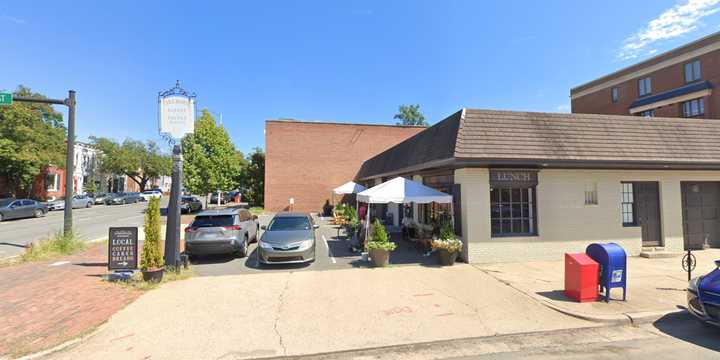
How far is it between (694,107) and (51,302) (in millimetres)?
42356

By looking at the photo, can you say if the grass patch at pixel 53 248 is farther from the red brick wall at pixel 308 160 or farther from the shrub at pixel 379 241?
the red brick wall at pixel 308 160

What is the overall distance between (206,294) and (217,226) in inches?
133

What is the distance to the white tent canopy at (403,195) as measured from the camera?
976cm

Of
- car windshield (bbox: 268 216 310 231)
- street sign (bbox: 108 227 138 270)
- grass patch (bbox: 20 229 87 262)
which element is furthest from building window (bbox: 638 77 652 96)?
grass patch (bbox: 20 229 87 262)

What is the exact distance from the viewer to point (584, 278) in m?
6.25

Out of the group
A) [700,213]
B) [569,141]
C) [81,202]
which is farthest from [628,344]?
[81,202]

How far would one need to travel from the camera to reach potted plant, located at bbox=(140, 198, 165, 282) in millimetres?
7523

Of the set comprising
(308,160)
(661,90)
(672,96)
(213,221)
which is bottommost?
(213,221)

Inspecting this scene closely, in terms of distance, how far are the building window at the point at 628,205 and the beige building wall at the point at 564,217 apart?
0.34m

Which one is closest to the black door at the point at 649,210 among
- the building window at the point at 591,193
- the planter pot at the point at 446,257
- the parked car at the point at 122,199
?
the building window at the point at 591,193

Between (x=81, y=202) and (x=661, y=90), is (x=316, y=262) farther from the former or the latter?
(x=661, y=90)

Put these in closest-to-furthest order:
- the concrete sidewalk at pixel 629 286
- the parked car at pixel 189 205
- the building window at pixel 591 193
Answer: the concrete sidewalk at pixel 629 286
the building window at pixel 591 193
the parked car at pixel 189 205

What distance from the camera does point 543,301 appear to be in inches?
250

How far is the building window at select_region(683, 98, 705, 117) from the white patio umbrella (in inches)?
1255
